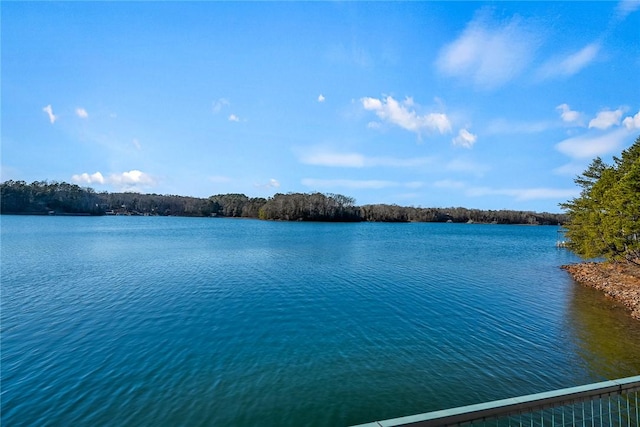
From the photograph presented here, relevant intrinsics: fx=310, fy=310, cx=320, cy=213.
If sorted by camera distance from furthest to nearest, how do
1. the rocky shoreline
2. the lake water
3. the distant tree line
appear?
the distant tree line
the rocky shoreline
the lake water

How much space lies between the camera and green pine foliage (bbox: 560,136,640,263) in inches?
823

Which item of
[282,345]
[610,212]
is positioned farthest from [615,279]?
[282,345]

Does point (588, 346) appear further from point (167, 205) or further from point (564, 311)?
point (167, 205)

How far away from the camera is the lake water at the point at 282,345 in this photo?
8.34m

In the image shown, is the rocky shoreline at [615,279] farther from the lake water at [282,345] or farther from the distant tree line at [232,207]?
the distant tree line at [232,207]

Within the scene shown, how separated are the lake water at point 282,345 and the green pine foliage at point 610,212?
5.00 metres

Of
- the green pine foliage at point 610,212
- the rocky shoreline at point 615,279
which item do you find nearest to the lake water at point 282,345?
the rocky shoreline at point 615,279

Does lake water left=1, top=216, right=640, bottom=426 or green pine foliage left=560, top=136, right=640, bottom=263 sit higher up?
green pine foliage left=560, top=136, right=640, bottom=263

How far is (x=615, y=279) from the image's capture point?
2425 centimetres

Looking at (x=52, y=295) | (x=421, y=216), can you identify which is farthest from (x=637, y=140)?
(x=421, y=216)

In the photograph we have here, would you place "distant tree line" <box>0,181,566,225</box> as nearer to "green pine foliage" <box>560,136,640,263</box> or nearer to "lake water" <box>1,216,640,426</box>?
"green pine foliage" <box>560,136,640,263</box>

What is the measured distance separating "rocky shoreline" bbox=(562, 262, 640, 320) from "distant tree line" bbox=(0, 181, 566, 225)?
91.7m

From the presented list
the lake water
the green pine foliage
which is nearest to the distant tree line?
the green pine foliage

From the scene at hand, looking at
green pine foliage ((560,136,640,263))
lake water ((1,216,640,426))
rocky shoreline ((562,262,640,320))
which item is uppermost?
green pine foliage ((560,136,640,263))
